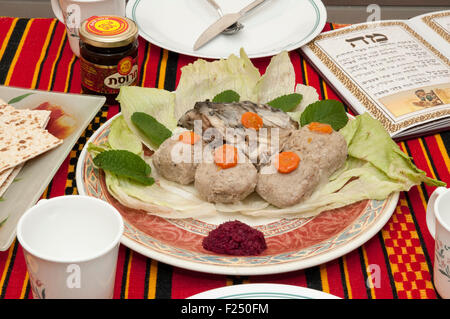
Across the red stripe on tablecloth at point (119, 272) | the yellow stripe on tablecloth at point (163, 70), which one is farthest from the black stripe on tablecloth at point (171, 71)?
the red stripe on tablecloth at point (119, 272)

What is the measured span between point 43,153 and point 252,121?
0.61 m

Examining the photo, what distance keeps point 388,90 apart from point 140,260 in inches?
44.7

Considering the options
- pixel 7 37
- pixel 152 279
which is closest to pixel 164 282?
pixel 152 279

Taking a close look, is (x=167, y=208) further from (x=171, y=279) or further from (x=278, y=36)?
(x=278, y=36)

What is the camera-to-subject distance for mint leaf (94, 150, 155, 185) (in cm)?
160

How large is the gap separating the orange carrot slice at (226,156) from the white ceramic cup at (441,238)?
0.51m

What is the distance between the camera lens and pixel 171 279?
1422 mm

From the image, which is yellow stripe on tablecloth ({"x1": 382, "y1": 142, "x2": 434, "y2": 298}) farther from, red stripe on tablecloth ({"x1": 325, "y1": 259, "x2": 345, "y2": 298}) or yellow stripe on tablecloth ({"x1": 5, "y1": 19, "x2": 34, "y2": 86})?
yellow stripe on tablecloth ({"x1": 5, "y1": 19, "x2": 34, "y2": 86})

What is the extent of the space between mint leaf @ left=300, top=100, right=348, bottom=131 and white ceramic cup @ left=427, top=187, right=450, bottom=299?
471 millimetres

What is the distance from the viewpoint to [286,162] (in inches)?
62.7

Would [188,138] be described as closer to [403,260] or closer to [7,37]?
[403,260]

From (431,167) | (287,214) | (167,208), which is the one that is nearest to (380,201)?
(287,214)

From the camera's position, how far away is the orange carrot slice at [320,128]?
5.55 feet

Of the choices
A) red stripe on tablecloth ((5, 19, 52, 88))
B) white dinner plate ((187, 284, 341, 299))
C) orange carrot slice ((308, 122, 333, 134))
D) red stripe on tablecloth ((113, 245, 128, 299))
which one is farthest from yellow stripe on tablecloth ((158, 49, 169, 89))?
white dinner plate ((187, 284, 341, 299))
